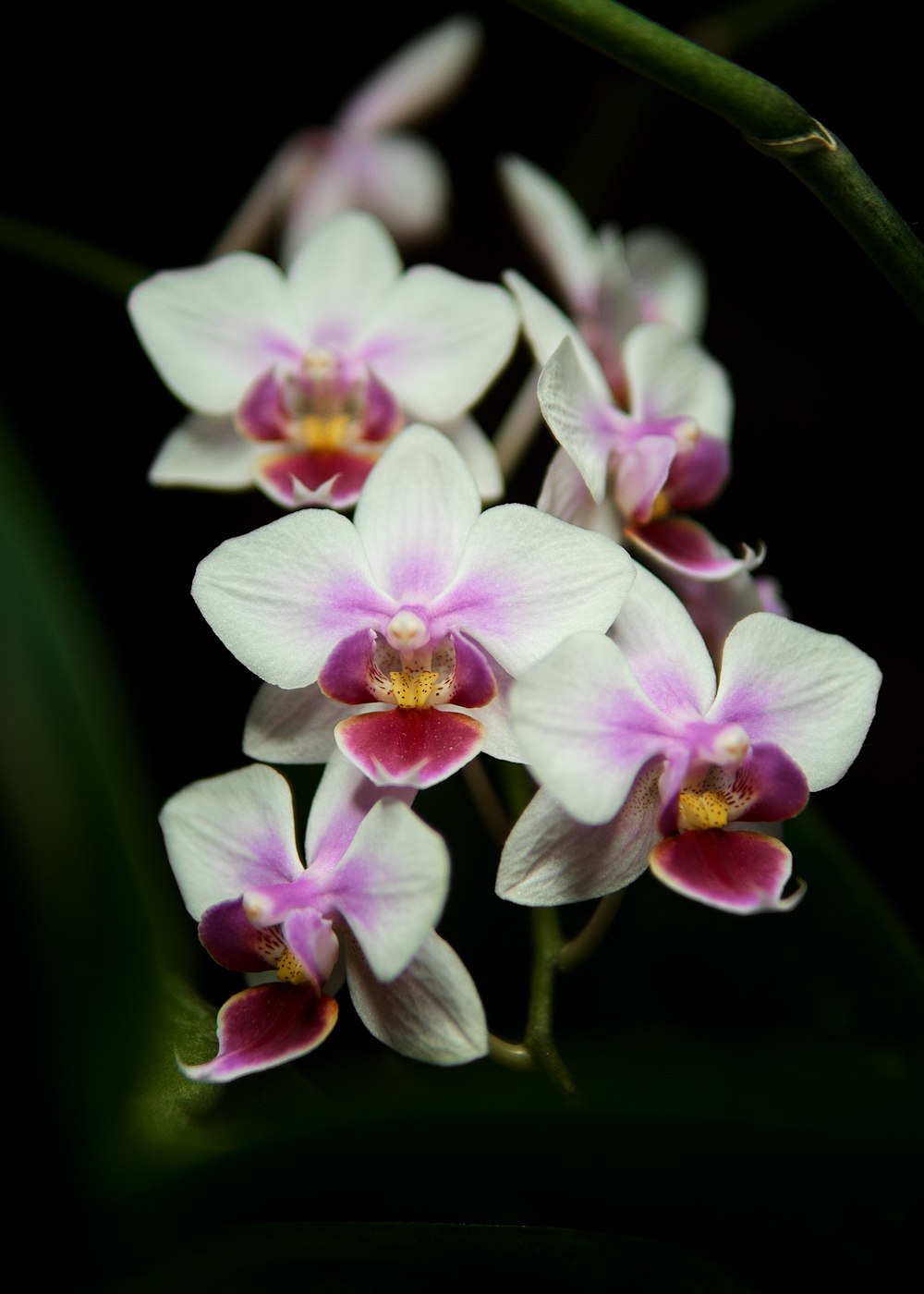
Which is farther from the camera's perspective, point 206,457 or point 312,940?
point 206,457

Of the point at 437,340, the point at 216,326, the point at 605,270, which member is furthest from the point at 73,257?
the point at 605,270

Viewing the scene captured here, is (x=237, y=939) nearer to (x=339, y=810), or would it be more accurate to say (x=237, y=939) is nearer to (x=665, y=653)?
(x=339, y=810)

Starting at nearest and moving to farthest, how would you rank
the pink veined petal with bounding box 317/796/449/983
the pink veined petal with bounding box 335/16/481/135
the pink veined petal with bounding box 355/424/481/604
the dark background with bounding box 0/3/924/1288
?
the pink veined petal with bounding box 317/796/449/983 → the pink veined petal with bounding box 355/424/481/604 → the pink veined petal with bounding box 335/16/481/135 → the dark background with bounding box 0/3/924/1288

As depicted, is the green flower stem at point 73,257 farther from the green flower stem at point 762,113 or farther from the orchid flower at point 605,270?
the green flower stem at point 762,113

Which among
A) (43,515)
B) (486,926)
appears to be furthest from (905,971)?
(43,515)

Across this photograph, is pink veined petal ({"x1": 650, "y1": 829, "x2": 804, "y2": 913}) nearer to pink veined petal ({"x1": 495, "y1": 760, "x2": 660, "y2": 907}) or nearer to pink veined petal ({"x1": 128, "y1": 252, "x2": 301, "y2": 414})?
pink veined petal ({"x1": 495, "y1": 760, "x2": 660, "y2": 907})

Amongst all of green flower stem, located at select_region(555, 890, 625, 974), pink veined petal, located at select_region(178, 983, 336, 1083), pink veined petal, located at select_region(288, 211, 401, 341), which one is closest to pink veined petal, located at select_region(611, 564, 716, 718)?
green flower stem, located at select_region(555, 890, 625, 974)
